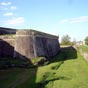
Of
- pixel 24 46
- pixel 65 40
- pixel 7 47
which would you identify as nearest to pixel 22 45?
pixel 24 46

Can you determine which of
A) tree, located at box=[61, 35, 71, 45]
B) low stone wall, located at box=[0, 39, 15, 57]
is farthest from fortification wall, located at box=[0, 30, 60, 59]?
tree, located at box=[61, 35, 71, 45]

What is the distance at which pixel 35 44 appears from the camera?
3628cm

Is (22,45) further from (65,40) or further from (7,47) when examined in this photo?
(65,40)

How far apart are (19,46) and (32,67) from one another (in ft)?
19.6

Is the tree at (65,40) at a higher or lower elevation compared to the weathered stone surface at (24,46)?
lower

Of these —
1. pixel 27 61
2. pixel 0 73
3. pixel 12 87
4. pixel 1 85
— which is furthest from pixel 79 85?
pixel 27 61

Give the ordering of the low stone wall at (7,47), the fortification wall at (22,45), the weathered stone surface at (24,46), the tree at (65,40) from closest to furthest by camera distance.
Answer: the weathered stone surface at (24,46) → the fortification wall at (22,45) → the low stone wall at (7,47) → the tree at (65,40)

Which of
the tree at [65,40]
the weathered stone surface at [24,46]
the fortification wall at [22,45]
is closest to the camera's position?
the weathered stone surface at [24,46]

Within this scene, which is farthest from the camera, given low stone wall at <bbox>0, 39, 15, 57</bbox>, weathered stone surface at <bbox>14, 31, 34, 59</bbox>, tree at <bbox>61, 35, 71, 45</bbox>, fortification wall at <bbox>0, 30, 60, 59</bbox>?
tree at <bbox>61, 35, 71, 45</bbox>

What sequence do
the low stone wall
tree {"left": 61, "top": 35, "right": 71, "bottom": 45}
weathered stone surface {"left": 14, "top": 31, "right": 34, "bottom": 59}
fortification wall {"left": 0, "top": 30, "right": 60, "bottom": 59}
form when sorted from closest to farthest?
weathered stone surface {"left": 14, "top": 31, "right": 34, "bottom": 59} → fortification wall {"left": 0, "top": 30, "right": 60, "bottom": 59} → the low stone wall → tree {"left": 61, "top": 35, "right": 71, "bottom": 45}

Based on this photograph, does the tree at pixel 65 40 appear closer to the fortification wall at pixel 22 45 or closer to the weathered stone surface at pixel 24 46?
the fortification wall at pixel 22 45

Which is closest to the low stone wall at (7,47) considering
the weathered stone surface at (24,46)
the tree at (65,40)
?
the weathered stone surface at (24,46)

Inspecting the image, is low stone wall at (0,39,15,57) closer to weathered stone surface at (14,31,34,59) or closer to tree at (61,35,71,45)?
weathered stone surface at (14,31,34,59)

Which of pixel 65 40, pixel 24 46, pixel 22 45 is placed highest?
pixel 22 45
